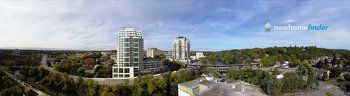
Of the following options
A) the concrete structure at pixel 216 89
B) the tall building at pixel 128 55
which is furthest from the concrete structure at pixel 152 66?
the concrete structure at pixel 216 89

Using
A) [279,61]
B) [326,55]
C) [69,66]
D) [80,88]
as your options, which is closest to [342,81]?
[279,61]

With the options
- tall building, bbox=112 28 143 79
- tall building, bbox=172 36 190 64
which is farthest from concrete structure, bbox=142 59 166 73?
tall building, bbox=172 36 190 64

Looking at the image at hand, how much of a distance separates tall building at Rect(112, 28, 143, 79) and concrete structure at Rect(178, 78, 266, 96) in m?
20.1

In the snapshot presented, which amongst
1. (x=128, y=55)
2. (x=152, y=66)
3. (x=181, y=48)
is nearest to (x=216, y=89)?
(x=128, y=55)

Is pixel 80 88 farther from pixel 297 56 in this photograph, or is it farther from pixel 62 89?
pixel 297 56

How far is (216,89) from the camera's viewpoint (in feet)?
91.2

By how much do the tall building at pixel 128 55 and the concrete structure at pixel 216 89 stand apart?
790 inches

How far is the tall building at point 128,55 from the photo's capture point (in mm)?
52656

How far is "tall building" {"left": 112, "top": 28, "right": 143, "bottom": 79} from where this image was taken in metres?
52.7

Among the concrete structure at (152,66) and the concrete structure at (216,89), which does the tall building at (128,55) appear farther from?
the concrete structure at (216,89)

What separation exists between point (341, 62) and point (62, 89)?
59.6 metres

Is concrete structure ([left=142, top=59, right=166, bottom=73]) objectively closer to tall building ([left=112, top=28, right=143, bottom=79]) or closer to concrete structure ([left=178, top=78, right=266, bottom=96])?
tall building ([left=112, top=28, right=143, bottom=79])

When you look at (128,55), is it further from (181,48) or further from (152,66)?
(181,48)

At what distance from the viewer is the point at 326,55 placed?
318ft
